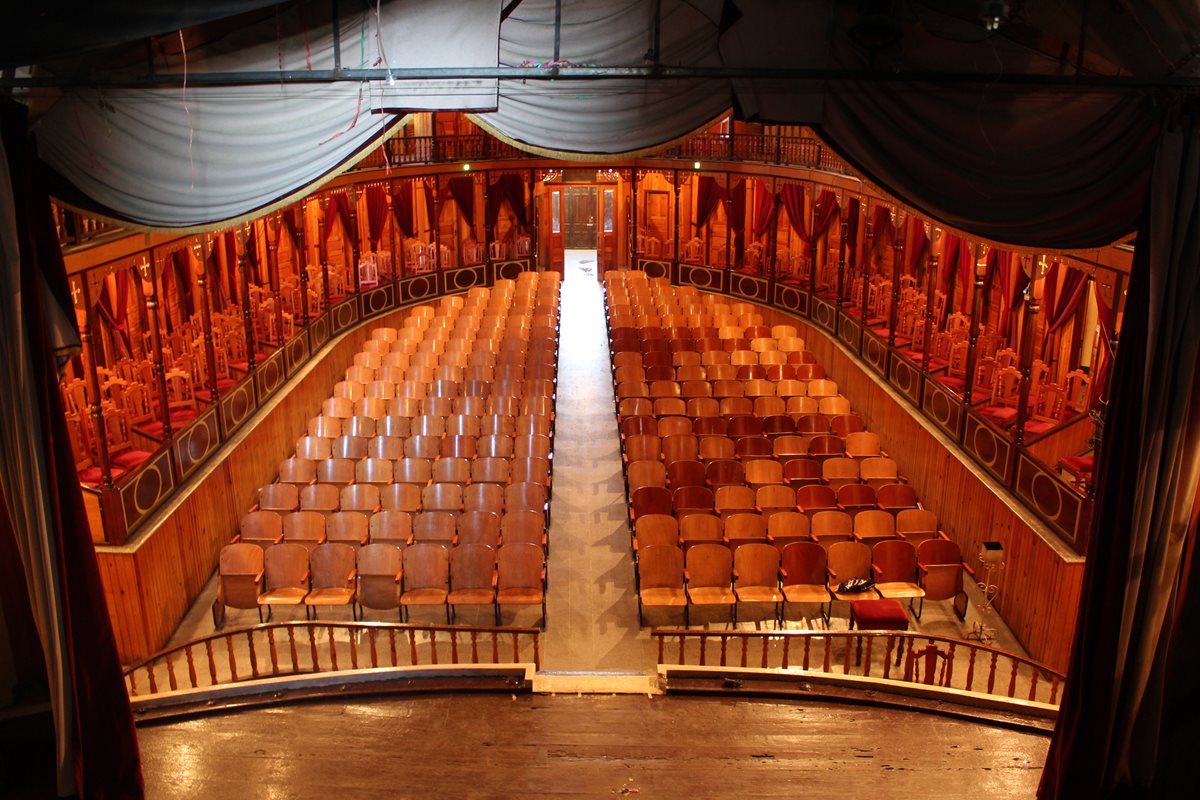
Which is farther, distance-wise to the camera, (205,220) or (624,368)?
(624,368)

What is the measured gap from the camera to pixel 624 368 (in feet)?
45.1

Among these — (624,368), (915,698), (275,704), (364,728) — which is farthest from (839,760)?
(624,368)

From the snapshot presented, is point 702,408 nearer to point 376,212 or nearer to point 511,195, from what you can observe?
point 376,212

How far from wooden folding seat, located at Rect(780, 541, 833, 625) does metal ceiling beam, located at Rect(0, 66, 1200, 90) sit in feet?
17.3

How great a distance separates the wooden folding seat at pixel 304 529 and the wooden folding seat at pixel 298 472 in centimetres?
124

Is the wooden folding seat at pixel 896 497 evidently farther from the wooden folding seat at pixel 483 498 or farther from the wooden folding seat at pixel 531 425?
the wooden folding seat at pixel 483 498

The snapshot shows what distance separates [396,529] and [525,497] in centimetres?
137

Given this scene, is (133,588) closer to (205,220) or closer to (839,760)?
(205,220)

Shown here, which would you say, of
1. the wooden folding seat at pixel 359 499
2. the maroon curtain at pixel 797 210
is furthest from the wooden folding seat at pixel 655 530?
the maroon curtain at pixel 797 210

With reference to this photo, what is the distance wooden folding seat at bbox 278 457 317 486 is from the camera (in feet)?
35.1

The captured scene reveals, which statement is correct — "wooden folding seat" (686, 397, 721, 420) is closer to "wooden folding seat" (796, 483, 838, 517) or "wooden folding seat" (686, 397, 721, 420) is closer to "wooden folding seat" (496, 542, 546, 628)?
"wooden folding seat" (796, 483, 838, 517)

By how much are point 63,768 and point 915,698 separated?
4.94m

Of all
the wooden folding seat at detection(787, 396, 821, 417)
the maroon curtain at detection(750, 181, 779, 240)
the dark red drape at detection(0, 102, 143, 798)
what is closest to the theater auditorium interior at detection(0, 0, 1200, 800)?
the dark red drape at detection(0, 102, 143, 798)

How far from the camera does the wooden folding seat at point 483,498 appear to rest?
992 cm
